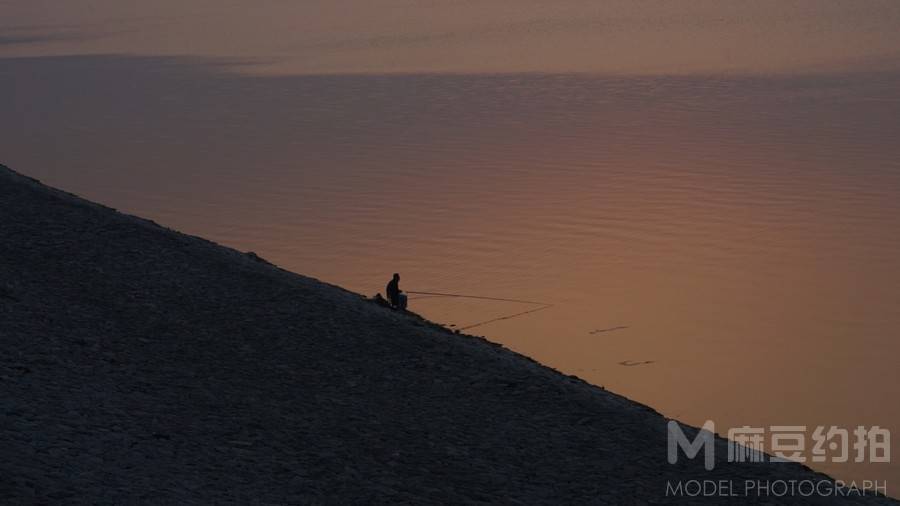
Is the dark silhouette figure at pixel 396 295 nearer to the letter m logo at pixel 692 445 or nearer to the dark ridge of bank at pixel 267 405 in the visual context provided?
the dark ridge of bank at pixel 267 405

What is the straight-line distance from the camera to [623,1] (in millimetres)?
98375

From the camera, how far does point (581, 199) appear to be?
108 feet

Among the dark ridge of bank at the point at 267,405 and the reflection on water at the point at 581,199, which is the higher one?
the reflection on water at the point at 581,199

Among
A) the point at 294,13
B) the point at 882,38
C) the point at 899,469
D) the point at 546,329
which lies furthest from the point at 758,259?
the point at 294,13

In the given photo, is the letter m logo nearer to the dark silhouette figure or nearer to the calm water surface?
the calm water surface

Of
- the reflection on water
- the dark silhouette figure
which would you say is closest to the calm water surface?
the reflection on water

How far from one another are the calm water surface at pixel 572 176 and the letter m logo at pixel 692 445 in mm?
3784

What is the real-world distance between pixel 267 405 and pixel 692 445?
4.75m

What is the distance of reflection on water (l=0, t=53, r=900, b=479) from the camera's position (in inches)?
844

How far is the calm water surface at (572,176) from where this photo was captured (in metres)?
21.9

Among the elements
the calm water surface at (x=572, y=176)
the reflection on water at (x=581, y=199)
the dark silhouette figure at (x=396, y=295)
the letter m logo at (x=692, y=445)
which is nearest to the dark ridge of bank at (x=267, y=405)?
the letter m logo at (x=692, y=445)

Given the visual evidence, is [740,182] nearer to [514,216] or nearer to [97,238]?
[514,216]

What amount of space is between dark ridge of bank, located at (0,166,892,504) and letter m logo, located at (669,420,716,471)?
116 mm

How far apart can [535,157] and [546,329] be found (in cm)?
1697
